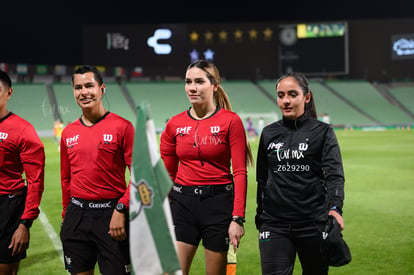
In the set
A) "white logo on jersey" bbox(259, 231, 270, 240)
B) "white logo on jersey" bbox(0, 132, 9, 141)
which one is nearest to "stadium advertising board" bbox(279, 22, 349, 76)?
"white logo on jersey" bbox(259, 231, 270, 240)

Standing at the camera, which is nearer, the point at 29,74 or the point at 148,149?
the point at 148,149

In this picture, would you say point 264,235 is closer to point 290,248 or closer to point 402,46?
point 290,248

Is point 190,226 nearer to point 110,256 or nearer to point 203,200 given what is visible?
point 203,200

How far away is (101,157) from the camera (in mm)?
4387

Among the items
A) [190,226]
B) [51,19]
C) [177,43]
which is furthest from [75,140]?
[51,19]

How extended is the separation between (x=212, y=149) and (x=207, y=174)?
0.23 metres

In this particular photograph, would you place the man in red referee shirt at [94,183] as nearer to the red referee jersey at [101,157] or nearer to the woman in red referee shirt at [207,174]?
the red referee jersey at [101,157]

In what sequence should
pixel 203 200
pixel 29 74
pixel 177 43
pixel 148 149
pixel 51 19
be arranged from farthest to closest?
1. pixel 51 19
2. pixel 29 74
3. pixel 177 43
4. pixel 203 200
5. pixel 148 149

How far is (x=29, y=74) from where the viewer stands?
2507 inches

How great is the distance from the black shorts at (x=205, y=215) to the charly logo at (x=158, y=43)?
5272 cm

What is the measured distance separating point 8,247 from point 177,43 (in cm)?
5322

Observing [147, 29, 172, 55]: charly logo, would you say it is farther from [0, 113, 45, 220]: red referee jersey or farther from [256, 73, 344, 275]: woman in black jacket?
[256, 73, 344, 275]: woman in black jacket

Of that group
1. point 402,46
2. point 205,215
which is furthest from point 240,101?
point 205,215

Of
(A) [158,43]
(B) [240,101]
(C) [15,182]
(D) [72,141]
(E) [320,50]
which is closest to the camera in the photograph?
(D) [72,141]
